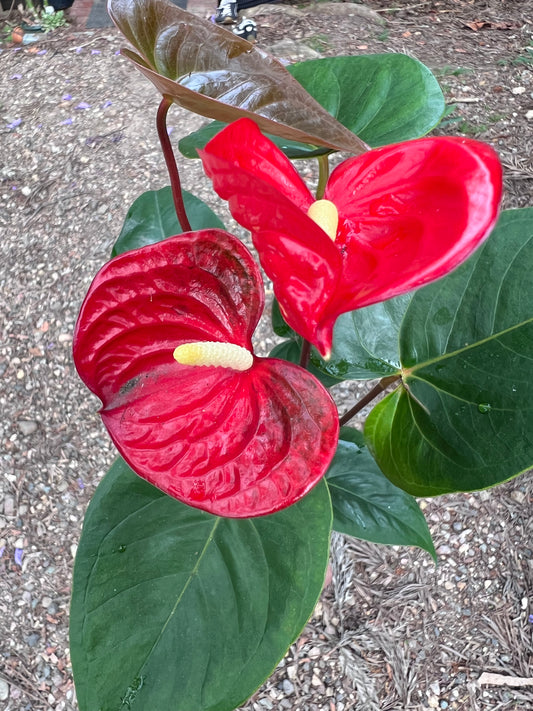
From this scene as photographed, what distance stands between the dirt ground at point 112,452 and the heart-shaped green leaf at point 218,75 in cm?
81

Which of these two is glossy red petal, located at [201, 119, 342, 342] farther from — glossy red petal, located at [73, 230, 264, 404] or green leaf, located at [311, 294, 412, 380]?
green leaf, located at [311, 294, 412, 380]

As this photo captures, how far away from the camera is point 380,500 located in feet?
2.36

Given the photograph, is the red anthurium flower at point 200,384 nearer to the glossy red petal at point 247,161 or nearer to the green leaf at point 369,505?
the glossy red petal at point 247,161

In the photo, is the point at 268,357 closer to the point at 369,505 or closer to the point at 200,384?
the point at 200,384

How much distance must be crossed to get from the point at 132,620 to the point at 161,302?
0.91 feet

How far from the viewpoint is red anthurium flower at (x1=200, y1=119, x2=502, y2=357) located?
28 cm

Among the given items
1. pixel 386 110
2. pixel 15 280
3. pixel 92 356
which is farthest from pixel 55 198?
pixel 92 356

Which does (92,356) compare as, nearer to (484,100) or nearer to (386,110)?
(386,110)

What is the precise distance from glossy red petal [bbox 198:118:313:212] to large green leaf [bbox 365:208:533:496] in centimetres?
19

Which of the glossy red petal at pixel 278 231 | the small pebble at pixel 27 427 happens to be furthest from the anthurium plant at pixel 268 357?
the small pebble at pixel 27 427

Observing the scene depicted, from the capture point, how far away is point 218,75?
0.41m

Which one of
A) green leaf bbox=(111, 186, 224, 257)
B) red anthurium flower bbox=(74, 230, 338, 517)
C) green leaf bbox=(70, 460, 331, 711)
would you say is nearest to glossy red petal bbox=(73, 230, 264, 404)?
red anthurium flower bbox=(74, 230, 338, 517)

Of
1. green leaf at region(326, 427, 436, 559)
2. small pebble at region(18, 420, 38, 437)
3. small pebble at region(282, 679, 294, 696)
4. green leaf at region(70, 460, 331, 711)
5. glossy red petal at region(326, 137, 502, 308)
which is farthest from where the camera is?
small pebble at region(18, 420, 38, 437)

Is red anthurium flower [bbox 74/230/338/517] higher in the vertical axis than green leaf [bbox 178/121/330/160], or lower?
lower
